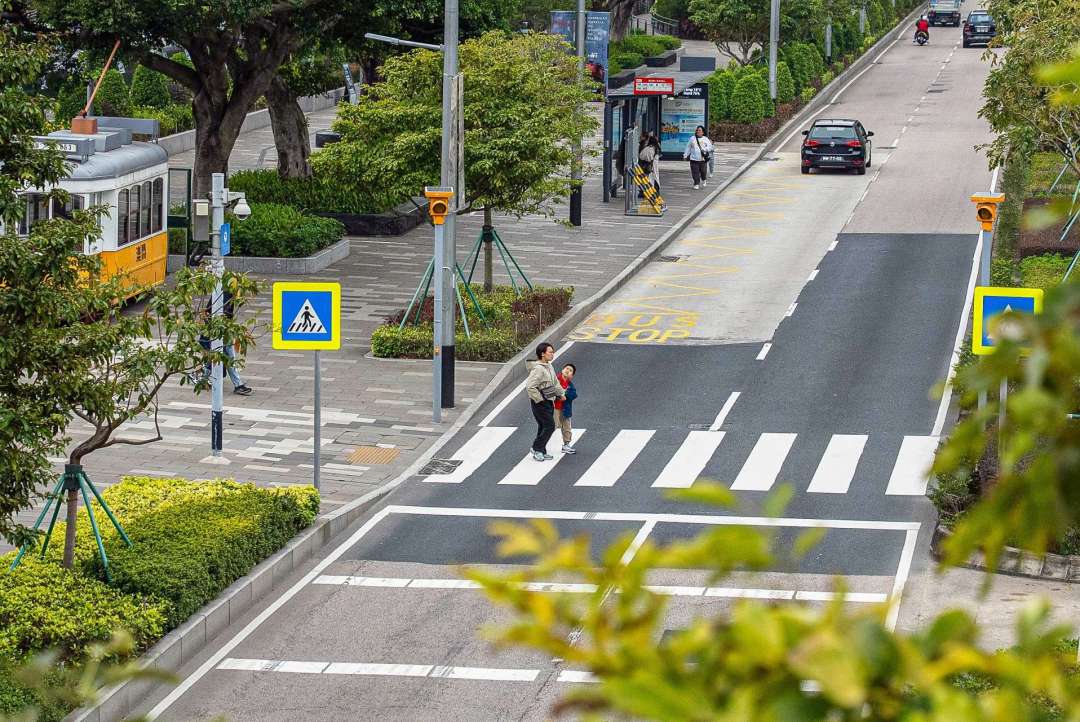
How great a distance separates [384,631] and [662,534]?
410 centimetres

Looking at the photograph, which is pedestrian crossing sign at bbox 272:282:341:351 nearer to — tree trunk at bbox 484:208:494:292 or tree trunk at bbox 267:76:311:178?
tree trunk at bbox 484:208:494:292

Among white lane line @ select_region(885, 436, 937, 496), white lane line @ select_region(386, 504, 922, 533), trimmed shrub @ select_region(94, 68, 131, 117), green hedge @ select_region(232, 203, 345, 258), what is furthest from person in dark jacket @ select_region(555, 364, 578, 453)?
trimmed shrub @ select_region(94, 68, 131, 117)

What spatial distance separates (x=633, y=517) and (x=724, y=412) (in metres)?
5.50

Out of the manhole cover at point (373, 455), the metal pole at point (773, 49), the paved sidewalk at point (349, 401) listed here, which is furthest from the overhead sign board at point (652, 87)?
the manhole cover at point (373, 455)

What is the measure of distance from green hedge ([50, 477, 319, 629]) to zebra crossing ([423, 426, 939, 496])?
3652 mm

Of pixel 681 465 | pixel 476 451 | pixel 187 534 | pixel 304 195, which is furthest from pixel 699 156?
pixel 187 534

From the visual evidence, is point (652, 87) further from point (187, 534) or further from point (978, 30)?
point (978, 30)

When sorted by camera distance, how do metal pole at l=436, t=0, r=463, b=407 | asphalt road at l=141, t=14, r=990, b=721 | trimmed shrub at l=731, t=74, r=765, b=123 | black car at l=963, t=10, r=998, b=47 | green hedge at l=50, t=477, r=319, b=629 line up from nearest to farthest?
asphalt road at l=141, t=14, r=990, b=721, green hedge at l=50, t=477, r=319, b=629, metal pole at l=436, t=0, r=463, b=407, trimmed shrub at l=731, t=74, r=765, b=123, black car at l=963, t=10, r=998, b=47

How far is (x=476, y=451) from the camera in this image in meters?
23.2

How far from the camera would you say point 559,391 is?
22500 mm

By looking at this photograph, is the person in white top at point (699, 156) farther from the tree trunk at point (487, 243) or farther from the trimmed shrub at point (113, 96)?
the trimmed shrub at point (113, 96)

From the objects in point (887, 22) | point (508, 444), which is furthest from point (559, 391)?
point (887, 22)

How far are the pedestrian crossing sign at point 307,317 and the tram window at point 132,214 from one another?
12.8 meters

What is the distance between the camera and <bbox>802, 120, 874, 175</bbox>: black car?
49438mm
